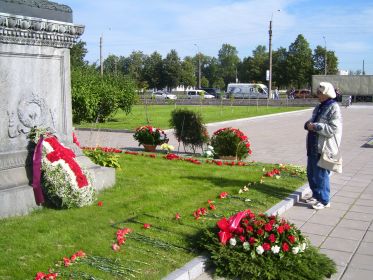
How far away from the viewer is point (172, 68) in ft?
274

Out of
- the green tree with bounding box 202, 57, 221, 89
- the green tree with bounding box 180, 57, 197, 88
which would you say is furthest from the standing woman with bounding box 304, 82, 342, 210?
the green tree with bounding box 202, 57, 221, 89

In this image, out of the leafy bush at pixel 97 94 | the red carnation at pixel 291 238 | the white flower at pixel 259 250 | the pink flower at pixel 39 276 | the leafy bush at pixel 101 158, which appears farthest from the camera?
the leafy bush at pixel 97 94

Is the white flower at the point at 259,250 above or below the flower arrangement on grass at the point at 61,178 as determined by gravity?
below

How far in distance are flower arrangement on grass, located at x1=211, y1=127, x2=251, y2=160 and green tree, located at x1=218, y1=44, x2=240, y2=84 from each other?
109 meters

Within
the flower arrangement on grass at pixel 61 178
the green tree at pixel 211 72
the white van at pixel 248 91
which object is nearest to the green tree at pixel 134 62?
the white van at pixel 248 91

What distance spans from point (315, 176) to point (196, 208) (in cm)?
189

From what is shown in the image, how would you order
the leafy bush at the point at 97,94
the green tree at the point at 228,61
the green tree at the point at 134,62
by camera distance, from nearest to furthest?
the leafy bush at the point at 97,94
the green tree at the point at 134,62
the green tree at the point at 228,61

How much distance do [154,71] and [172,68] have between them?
332cm

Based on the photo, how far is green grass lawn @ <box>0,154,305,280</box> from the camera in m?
4.53

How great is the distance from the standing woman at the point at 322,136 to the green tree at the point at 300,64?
7234 centimetres

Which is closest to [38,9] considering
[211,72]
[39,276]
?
[39,276]

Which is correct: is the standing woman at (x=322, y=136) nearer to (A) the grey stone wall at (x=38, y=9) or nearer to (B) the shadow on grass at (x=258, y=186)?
(B) the shadow on grass at (x=258, y=186)

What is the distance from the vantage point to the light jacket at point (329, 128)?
688cm

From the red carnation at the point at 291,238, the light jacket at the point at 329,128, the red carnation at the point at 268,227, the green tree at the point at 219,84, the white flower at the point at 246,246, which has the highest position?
the green tree at the point at 219,84
